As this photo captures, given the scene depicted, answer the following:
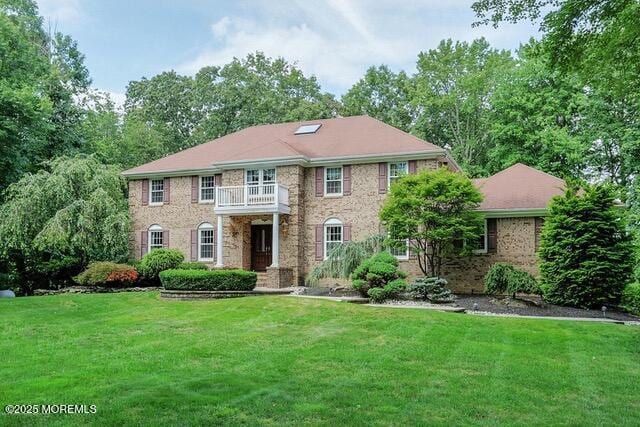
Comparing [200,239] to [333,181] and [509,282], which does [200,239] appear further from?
[509,282]

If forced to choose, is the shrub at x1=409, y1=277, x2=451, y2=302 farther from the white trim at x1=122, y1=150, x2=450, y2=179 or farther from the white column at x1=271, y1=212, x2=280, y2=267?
the white column at x1=271, y1=212, x2=280, y2=267

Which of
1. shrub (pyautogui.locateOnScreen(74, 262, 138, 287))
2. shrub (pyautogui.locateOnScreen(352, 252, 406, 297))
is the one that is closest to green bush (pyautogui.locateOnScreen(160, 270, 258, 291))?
shrub (pyautogui.locateOnScreen(74, 262, 138, 287))

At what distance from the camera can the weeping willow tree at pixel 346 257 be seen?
19.7 metres

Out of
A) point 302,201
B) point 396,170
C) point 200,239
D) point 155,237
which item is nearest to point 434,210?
point 396,170

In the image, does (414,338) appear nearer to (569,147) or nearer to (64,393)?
(64,393)

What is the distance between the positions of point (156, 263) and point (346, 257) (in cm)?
745

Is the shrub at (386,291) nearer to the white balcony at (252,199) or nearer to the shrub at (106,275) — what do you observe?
the white balcony at (252,199)

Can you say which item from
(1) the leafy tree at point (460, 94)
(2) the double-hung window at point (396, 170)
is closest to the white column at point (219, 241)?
(2) the double-hung window at point (396, 170)

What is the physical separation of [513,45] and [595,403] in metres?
32.7

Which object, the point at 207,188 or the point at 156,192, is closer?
the point at 207,188

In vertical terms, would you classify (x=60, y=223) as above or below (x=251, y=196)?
below

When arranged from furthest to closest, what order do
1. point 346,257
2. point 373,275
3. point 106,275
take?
1. point 106,275
2. point 346,257
3. point 373,275

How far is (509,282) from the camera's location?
56.8 ft

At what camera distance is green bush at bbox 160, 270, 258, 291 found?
17.7m
